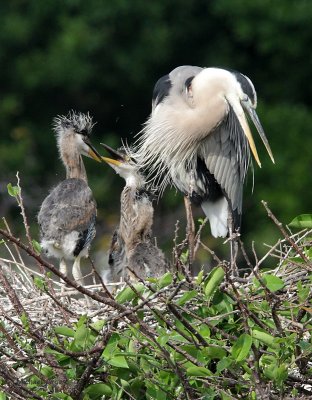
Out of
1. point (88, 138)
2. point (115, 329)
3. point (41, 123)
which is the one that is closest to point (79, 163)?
point (88, 138)

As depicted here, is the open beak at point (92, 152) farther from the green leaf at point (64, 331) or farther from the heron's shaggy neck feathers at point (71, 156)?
the green leaf at point (64, 331)

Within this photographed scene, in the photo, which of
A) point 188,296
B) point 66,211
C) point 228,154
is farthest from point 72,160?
point 188,296

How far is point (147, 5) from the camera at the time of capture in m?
13.7

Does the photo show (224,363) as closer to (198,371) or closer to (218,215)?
(198,371)

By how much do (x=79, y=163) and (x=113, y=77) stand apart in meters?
7.77

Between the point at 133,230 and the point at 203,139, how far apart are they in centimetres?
98

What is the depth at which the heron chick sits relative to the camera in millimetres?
5260

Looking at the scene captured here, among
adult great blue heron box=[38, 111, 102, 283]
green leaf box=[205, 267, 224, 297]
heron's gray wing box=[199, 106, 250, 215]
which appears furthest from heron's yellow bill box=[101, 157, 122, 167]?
green leaf box=[205, 267, 224, 297]

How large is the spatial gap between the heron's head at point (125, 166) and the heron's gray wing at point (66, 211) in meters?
0.29

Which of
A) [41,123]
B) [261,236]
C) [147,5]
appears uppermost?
[147,5]

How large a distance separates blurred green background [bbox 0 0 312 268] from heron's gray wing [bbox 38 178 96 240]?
6.42m

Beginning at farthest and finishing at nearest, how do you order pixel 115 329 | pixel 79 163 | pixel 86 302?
pixel 79 163
pixel 86 302
pixel 115 329

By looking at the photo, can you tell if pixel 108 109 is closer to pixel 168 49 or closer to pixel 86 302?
pixel 168 49

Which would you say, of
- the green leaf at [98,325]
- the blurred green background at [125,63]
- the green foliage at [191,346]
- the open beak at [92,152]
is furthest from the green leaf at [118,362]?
the blurred green background at [125,63]
